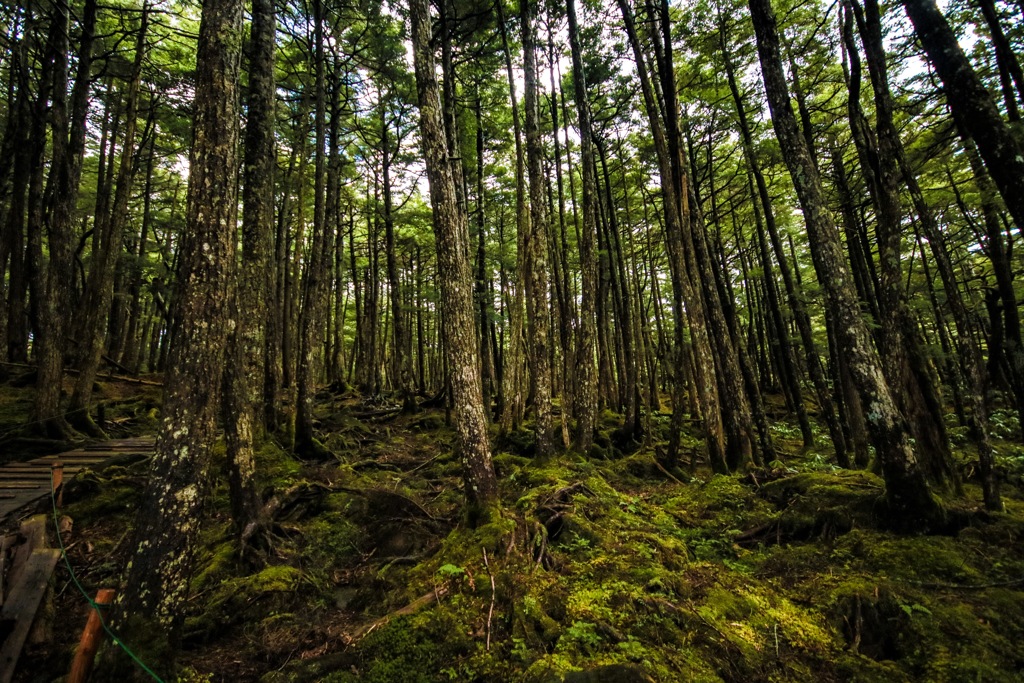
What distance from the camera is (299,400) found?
9.23m

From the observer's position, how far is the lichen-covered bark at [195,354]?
10.5 ft

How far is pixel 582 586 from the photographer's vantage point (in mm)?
4301

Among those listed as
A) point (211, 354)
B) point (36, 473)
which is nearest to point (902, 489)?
point (211, 354)

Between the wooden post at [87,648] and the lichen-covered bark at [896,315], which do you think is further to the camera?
the lichen-covered bark at [896,315]

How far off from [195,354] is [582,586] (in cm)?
422

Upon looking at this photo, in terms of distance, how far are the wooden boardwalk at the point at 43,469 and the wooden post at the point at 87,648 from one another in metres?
4.43

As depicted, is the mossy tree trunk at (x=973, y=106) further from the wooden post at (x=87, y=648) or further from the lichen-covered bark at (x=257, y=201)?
the lichen-covered bark at (x=257, y=201)

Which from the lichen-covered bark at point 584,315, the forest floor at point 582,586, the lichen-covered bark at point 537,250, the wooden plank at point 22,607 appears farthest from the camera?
the lichen-covered bark at point 584,315

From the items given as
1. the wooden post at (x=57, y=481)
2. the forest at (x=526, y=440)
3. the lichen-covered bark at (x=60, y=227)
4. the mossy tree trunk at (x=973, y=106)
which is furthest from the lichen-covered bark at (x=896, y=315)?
the lichen-covered bark at (x=60, y=227)

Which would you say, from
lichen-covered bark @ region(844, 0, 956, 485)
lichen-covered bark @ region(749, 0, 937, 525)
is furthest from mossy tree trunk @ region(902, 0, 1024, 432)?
lichen-covered bark @ region(844, 0, 956, 485)

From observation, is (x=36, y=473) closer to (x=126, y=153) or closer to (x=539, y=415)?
(x=126, y=153)

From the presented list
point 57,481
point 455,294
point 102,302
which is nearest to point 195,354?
point 455,294

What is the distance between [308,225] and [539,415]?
2177cm

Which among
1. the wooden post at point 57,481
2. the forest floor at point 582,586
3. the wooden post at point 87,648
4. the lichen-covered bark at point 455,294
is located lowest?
the forest floor at point 582,586
